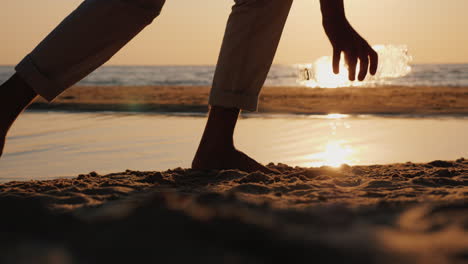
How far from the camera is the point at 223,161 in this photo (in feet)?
7.65

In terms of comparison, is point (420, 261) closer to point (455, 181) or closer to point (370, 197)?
point (370, 197)

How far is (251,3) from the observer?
2248 millimetres

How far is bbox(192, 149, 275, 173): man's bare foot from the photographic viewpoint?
2314 mm

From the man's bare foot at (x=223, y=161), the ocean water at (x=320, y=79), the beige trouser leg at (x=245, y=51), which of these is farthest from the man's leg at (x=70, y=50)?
the ocean water at (x=320, y=79)

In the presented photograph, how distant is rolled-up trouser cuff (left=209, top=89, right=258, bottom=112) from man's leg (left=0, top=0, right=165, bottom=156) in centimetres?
39

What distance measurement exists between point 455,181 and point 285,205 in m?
0.83

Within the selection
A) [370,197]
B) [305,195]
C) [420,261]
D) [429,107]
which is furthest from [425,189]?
[429,107]

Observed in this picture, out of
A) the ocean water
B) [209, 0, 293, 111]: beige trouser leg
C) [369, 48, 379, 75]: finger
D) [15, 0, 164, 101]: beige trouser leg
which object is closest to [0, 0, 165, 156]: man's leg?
[15, 0, 164, 101]: beige trouser leg

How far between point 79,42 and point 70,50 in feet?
0.14

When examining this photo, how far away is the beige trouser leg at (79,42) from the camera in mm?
2057

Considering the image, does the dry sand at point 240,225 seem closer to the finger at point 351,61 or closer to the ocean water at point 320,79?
the finger at point 351,61

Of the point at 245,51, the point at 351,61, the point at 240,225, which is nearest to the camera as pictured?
the point at 240,225

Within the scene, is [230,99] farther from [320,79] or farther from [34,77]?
[320,79]

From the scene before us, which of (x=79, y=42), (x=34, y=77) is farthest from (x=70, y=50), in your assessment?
(x=34, y=77)
